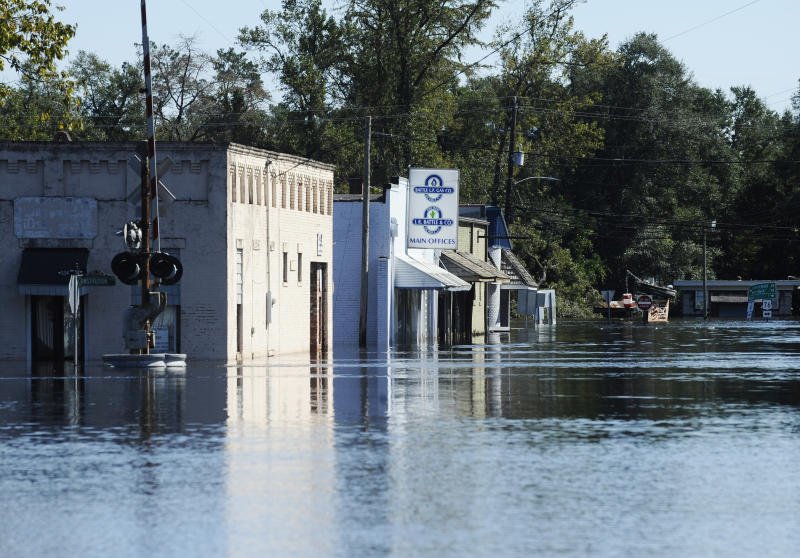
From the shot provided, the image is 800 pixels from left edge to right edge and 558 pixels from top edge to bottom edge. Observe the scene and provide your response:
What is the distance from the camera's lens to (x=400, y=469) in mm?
15242

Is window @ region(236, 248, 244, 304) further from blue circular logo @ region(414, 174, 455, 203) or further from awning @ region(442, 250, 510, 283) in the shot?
awning @ region(442, 250, 510, 283)

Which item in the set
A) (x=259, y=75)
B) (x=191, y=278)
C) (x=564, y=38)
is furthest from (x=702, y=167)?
(x=191, y=278)

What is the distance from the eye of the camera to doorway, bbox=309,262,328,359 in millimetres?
53750

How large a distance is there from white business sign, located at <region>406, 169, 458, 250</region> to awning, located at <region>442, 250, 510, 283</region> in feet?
28.3

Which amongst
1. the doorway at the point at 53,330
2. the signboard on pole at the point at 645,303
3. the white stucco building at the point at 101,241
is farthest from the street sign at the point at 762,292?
the doorway at the point at 53,330

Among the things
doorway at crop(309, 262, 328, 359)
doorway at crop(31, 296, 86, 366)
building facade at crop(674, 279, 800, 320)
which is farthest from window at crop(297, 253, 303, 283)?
building facade at crop(674, 279, 800, 320)

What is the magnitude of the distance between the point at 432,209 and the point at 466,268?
32.2 feet

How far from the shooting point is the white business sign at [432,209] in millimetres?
57534

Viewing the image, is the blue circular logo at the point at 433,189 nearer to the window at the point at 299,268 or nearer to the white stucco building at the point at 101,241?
the window at the point at 299,268

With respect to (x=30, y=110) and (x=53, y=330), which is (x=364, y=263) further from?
(x=30, y=110)

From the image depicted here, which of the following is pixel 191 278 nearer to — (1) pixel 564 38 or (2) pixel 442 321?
(2) pixel 442 321

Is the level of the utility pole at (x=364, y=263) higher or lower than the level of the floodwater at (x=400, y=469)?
higher

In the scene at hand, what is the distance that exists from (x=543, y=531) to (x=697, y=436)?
305 inches

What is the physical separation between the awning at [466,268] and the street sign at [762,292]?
206ft
